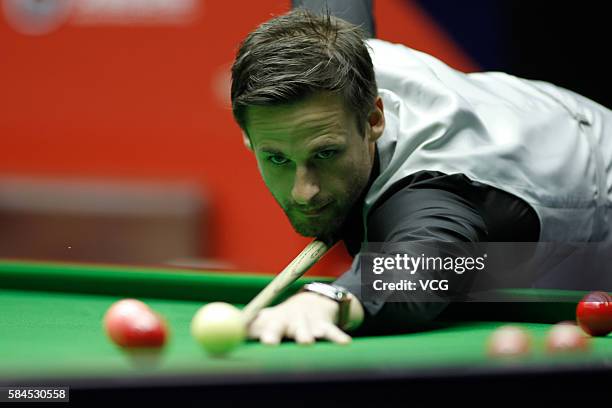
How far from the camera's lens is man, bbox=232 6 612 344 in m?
2.24

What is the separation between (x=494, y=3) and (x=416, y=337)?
Result: 3385 mm

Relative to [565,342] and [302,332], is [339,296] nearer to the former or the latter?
[302,332]

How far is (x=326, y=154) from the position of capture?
2.46 meters

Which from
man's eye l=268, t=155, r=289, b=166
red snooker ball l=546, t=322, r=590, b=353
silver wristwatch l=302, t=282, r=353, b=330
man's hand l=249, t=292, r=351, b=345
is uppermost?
man's eye l=268, t=155, r=289, b=166

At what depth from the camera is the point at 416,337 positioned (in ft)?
6.93

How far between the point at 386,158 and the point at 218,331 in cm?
119

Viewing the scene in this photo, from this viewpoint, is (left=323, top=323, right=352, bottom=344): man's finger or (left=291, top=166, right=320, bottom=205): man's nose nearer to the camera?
(left=323, top=323, right=352, bottom=344): man's finger

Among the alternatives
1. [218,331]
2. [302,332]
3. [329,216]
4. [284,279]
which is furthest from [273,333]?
[329,216]

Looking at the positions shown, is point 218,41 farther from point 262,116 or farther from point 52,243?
point 262,116

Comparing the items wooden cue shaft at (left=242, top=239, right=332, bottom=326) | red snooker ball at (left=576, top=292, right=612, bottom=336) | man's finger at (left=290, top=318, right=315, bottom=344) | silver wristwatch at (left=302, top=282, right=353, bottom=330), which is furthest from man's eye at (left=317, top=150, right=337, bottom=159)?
red snooker ball at (left=576, top=292, right=612, bottom=336)

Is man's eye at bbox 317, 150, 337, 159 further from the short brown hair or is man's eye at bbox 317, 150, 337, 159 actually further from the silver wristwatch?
the silver wristwatch

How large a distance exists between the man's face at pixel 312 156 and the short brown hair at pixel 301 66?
1.2 inches

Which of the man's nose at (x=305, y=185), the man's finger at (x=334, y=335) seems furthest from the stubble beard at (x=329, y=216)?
the man's finger at (x=334, y=335)

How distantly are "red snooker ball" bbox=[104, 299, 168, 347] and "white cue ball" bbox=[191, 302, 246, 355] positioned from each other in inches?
2.9
